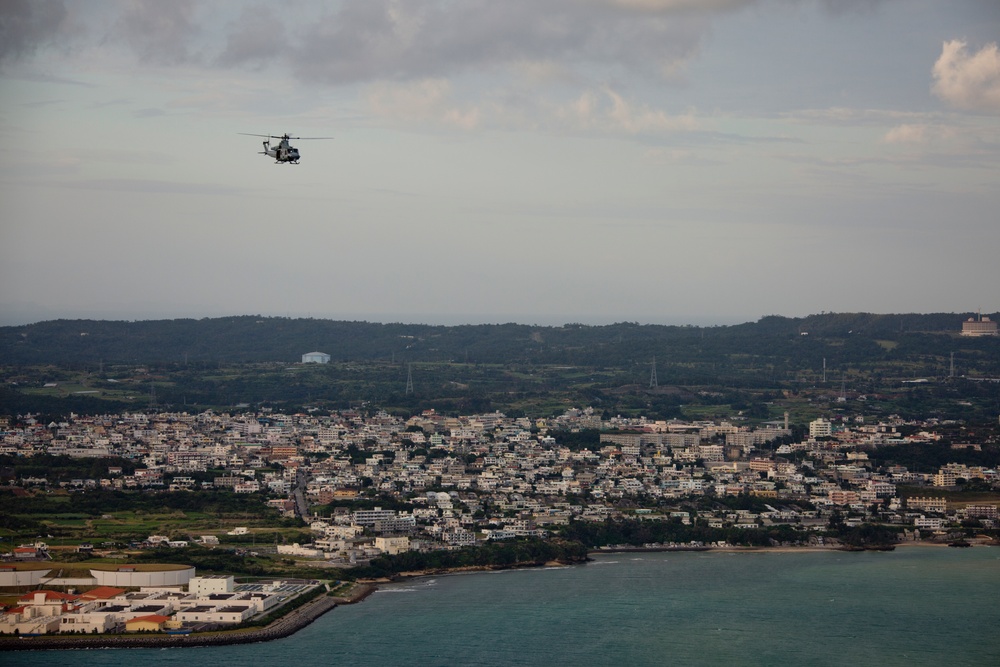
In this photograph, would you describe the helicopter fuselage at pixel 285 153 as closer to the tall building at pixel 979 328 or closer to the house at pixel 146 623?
the house at pixel 146 623

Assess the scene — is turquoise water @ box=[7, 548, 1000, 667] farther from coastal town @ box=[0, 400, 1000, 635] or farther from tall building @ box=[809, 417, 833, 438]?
tall building @ box=[809, 417, 833, 438]

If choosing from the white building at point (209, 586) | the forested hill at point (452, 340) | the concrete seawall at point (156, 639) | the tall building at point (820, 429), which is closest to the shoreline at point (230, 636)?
the concrete seawall at point (156, 639)

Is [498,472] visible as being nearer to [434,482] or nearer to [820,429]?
[434,482]

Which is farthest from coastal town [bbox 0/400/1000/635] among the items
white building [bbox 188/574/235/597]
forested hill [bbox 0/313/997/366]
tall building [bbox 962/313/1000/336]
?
tall building [bbox 962/313/1000/336]

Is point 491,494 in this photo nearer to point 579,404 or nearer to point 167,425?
point 167,425

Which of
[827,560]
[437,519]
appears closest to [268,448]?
[437,519]

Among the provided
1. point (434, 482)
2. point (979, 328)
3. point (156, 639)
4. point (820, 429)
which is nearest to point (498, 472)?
point (434, 482)
